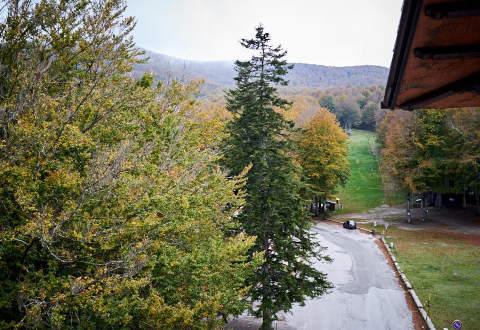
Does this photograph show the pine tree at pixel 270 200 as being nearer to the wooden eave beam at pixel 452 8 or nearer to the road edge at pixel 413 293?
the road edge at pixel 413 293

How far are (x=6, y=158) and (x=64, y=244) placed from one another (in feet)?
5.65

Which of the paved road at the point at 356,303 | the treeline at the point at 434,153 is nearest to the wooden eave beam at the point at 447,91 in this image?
the paved road at the point at 356,303

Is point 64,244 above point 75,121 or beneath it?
beneath

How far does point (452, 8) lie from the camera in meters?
2.24

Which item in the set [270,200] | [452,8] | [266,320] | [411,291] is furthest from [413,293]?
[452,8]

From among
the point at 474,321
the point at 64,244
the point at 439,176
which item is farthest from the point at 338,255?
the point at 64,244

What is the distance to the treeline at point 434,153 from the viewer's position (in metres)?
28.7

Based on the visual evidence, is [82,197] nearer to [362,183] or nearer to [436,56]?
[436,56]

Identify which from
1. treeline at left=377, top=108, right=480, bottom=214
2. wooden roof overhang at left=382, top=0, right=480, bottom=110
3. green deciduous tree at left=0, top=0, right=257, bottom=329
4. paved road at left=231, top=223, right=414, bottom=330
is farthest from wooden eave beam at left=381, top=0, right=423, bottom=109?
treeline at left=377, top=108, right=480, bottom=214

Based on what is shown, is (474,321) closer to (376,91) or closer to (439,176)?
(439,176)

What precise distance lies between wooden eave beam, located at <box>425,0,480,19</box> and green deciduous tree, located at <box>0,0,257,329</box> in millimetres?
4644

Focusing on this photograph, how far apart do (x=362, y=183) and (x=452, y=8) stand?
186 feet

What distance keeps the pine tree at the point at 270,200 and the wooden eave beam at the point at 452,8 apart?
11.1m

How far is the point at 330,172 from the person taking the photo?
3688cm
